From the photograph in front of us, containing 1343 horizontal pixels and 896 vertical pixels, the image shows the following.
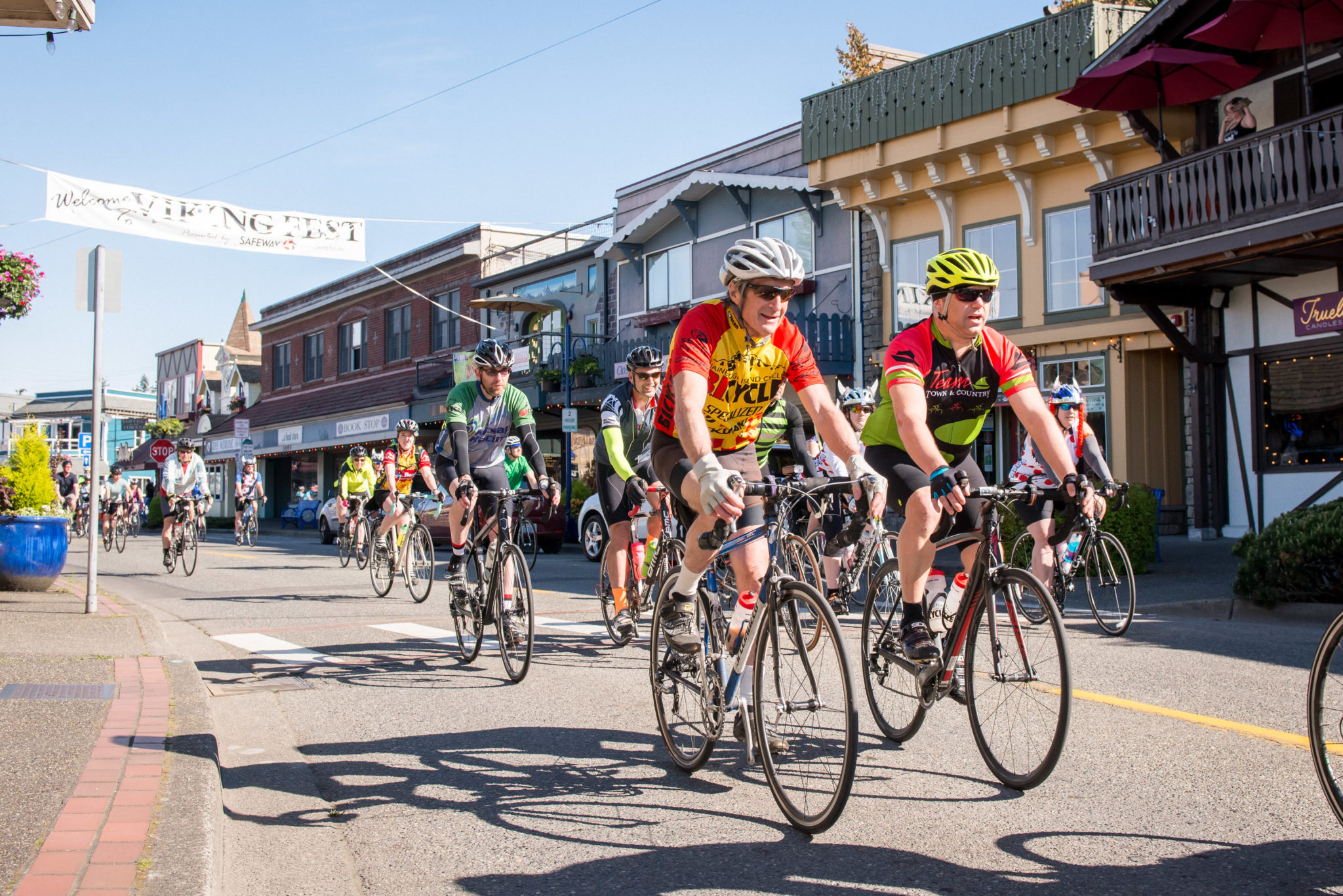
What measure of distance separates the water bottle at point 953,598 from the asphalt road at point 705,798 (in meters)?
0.61

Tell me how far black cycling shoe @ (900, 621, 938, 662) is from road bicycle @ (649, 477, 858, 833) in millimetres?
533

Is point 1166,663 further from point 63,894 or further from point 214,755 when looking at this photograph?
point 63,894

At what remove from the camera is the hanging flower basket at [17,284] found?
41.3 feet

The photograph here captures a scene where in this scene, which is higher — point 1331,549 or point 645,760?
point 1331,549

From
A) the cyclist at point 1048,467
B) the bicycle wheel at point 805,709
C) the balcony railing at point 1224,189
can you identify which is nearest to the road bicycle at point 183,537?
the cyclist at point 1048,467

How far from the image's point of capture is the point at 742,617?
14.2ft

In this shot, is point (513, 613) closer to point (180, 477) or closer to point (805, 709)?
point (805, 709)

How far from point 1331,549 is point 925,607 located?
238 inches

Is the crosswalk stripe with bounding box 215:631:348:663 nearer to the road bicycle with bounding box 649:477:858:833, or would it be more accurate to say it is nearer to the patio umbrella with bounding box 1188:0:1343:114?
the road bicycle with bounding box 649:477:858:833

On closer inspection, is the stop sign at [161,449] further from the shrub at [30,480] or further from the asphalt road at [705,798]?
the asphalt road at [705,798]

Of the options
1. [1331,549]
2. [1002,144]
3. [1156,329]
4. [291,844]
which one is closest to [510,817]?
[291,844]

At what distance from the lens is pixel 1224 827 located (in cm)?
386

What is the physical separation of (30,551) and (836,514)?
337 inches

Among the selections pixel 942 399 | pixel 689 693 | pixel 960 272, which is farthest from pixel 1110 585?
pixel 689 693
